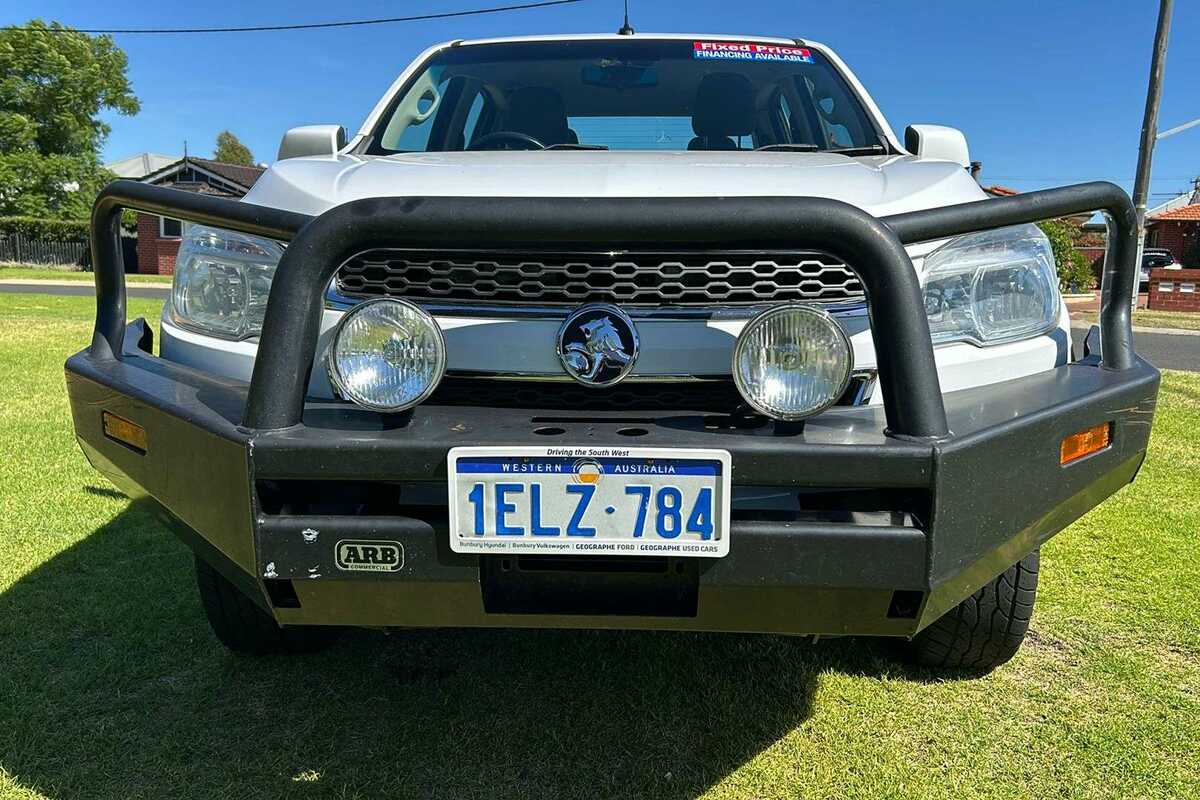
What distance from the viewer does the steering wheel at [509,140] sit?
2.94 m

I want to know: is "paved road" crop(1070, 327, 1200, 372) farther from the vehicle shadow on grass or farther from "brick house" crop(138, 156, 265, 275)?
"brick house" crop(138, 156, 265, 275)

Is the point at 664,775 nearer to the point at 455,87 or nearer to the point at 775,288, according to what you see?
the point at 775,288

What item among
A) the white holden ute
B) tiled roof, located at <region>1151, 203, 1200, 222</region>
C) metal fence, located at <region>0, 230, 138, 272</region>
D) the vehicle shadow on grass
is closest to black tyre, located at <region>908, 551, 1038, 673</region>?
the vehicle shadow on grass

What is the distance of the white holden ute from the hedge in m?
37.0

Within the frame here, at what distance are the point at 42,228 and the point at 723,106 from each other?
37.4 m

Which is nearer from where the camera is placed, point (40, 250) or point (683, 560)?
point (683, 560)

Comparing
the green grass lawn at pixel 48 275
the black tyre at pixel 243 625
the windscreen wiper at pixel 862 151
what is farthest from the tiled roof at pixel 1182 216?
the black tyre at pixel 243 625

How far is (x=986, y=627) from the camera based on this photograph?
240cm

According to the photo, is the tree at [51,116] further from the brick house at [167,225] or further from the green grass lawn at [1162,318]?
the green grass lawn at [1162,318]

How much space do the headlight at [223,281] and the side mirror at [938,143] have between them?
192 centimetres

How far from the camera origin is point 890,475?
149 centimetres

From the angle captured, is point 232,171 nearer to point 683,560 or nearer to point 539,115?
point 539,115

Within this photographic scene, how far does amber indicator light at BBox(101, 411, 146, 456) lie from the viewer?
6.19 ft

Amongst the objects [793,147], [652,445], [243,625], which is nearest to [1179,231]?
[793,147]
